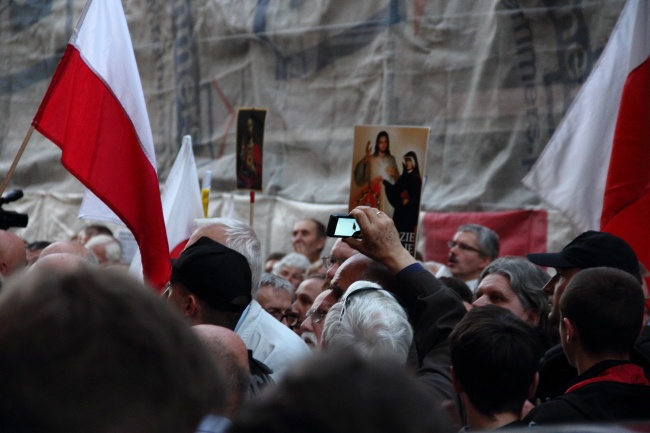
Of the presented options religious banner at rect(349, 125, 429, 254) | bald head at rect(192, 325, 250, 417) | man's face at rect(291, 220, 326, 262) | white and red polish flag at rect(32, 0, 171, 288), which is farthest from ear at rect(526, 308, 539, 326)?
man's face at rect(291, 220, 326, 262)

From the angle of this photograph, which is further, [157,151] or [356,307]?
[157,151]

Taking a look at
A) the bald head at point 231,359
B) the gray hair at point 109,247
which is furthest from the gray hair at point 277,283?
the gray hair at point 109,247

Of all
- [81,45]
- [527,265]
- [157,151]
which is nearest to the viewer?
[527,265]

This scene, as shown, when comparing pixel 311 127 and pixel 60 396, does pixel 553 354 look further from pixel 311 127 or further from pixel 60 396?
pixel 311 127

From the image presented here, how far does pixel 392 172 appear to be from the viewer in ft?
16.2

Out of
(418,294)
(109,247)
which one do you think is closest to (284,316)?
(418,294)

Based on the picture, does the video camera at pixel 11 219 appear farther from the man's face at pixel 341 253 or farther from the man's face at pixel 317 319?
the man's face at pixel 341 253

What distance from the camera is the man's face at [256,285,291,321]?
5258 mm

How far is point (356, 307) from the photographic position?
3289 mm

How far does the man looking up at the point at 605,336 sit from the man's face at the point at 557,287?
509 millimetres

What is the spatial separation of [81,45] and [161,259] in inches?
48.7

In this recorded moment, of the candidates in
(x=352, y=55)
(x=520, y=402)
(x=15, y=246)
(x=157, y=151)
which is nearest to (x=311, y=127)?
(x=352, y=55)

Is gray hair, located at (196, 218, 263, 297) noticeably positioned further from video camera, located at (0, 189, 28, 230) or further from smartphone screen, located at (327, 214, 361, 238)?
video camera, located at (0, 189, 28, 230)

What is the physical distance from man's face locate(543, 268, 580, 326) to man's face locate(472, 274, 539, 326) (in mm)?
128
